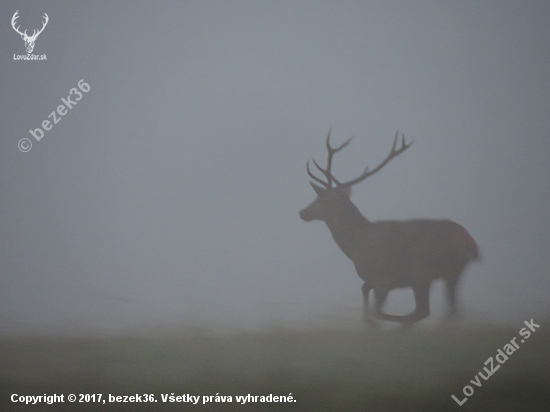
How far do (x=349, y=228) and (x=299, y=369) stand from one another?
136 cm

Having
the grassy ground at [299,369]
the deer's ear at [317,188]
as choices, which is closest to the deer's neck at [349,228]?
the deer's ear at [317,188]

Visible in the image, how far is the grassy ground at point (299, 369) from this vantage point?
347 cm

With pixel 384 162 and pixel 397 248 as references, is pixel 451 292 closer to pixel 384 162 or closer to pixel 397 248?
pixel 397 248

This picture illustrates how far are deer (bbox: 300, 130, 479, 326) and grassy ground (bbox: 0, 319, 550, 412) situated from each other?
0.34 metres

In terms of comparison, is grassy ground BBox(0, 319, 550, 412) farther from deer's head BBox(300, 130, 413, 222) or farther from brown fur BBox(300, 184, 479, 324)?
deer's head BBox(300, 130, 413, 222)

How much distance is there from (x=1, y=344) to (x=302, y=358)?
2175mm

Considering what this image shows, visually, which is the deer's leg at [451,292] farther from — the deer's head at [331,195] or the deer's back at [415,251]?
the deer's head at [331,195]

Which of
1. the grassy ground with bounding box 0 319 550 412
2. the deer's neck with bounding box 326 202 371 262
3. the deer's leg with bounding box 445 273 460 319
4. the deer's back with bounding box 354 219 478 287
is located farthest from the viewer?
the deer's neck with bounding box 326 202 371 262

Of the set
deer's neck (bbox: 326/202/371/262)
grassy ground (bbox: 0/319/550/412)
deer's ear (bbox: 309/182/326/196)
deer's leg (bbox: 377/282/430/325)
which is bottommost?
grassy ground (bbox: 0/319/550/412)

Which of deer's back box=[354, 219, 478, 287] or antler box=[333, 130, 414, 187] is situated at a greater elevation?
antler box=[333, 130, 414, 187]

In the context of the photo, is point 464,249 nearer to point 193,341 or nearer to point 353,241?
point 353,241

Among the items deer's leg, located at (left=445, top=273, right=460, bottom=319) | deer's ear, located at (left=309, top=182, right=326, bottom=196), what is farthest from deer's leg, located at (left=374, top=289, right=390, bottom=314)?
deer's ear, located at (left=309, top=182, right=326, bottom=196)

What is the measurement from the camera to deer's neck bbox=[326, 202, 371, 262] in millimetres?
4680

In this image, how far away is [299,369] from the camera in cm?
383
